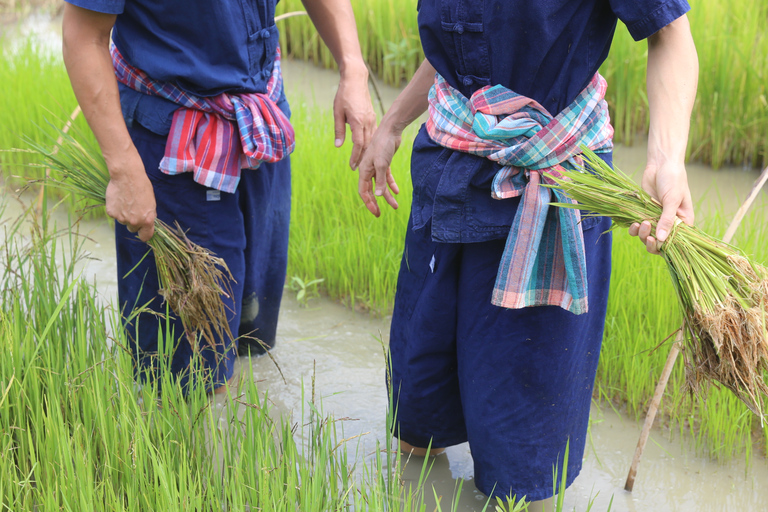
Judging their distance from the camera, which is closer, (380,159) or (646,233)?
(646,233)

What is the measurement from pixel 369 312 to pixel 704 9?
10.2 ft

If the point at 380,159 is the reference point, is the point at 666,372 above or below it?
below

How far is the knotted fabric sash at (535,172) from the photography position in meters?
1.47

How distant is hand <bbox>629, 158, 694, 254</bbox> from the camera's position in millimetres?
1296

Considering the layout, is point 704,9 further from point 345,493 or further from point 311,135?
point 345,493

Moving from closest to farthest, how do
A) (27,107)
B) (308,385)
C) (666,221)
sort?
(666,221)
(308,385)
(27,107)

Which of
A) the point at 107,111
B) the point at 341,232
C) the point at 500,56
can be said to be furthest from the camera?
the point at 341,232

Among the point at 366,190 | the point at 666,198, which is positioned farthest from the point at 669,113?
the point at 366,190

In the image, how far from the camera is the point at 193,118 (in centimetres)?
193

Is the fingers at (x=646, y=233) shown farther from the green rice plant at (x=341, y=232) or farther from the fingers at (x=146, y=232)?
the green rice plant at (x=341, y=232)

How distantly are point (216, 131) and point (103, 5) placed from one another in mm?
433

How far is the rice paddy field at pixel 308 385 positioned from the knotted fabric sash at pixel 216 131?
39 cm

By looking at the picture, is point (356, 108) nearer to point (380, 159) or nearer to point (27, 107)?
point (380, 159)

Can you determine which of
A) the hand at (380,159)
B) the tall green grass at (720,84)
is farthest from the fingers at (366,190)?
the tall green grass at (720,84)
